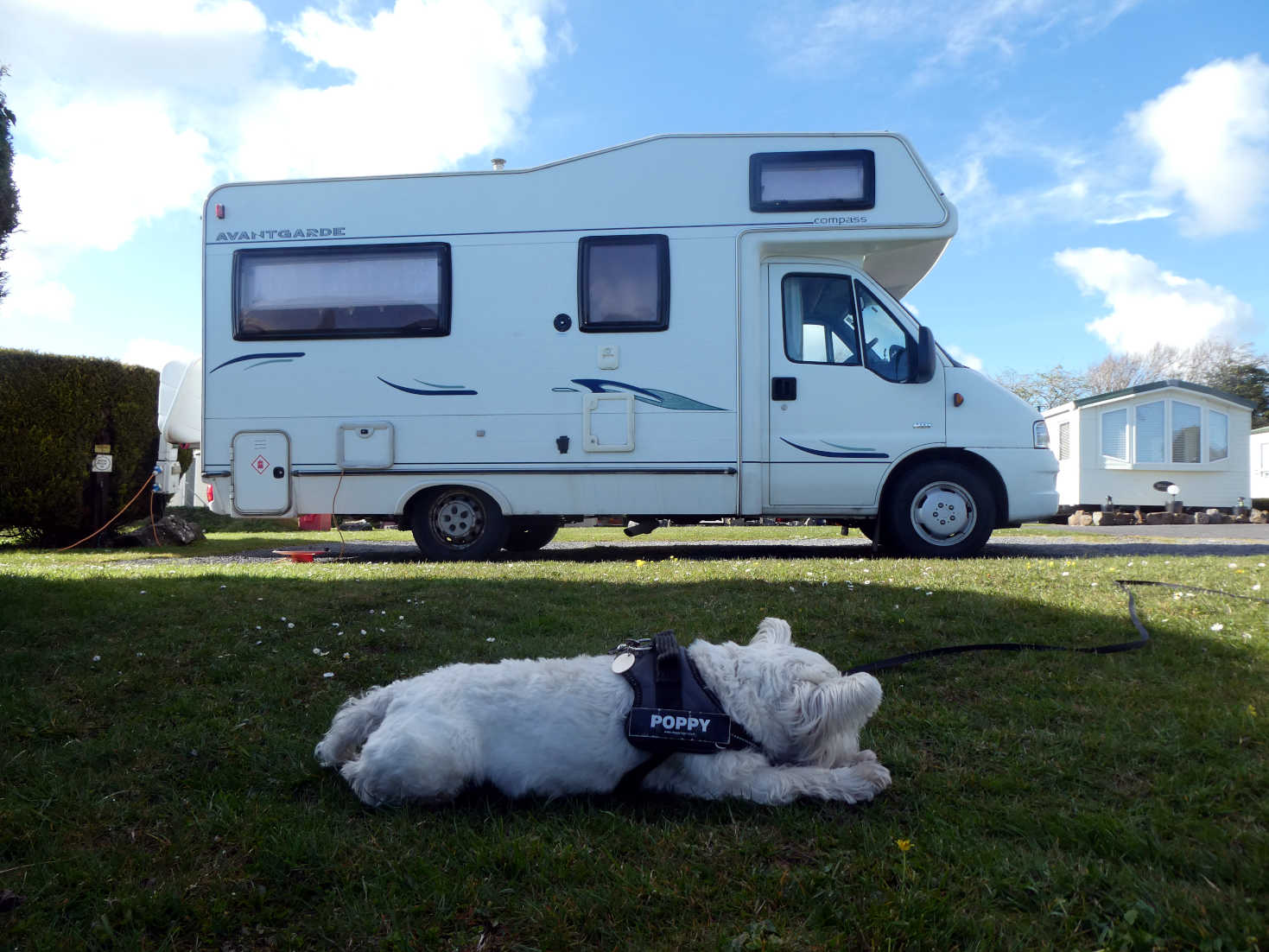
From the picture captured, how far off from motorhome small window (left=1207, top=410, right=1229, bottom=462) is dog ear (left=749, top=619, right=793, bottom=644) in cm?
2440

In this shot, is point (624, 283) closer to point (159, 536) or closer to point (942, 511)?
point (942, 511)

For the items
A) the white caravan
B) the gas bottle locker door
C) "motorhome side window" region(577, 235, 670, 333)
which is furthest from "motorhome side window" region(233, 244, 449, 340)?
"motorhome side window" region(577, 235, 670, 333)

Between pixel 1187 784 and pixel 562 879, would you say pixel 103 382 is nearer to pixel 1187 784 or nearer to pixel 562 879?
pixel 562 879

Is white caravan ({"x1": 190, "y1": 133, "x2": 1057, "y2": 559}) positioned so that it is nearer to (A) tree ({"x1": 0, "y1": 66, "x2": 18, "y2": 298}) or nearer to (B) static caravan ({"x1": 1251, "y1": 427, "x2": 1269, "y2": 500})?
(A) tree ({"x1": 0, "y1": 66, "x2": 18, "y2": 298})

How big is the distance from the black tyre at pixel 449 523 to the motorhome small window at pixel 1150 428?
20230 mm

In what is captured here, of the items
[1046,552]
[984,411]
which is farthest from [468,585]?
[1046,552]

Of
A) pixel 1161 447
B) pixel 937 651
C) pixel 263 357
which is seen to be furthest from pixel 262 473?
pixel 1161 447

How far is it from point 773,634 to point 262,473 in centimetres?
688

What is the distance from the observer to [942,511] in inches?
309

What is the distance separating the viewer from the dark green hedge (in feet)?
40.4

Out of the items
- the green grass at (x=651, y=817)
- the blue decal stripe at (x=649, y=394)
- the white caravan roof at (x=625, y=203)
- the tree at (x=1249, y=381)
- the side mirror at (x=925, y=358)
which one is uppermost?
the tree at (x=1249, y=381)

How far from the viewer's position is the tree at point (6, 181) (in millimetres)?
4840

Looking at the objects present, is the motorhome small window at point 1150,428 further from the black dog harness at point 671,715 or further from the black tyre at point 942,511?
the black dog harness at point 671,715

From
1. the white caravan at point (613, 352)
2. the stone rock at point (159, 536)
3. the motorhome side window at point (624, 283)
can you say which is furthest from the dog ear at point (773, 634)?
the stone rock at point (159, 536)
